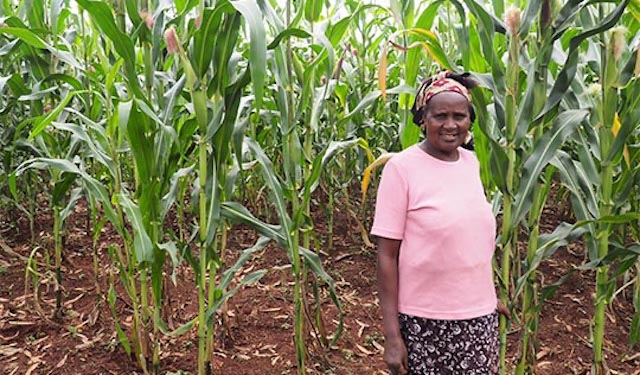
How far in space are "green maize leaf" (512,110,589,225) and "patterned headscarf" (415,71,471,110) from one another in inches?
11.8

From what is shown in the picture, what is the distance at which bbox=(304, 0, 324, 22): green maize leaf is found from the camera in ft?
7.89

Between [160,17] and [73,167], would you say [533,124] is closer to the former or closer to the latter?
[160,17]

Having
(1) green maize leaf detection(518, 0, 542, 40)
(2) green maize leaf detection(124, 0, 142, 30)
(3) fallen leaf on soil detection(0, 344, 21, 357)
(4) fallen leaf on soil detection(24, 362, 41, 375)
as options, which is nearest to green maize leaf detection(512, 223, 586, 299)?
(1) green maize leaf detection(518, 0, 542, 40)

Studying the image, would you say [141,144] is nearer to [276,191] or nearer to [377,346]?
[276,191]

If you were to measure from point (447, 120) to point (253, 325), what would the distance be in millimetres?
1930

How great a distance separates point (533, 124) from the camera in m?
1.85

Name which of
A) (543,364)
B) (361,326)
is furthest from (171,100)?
(543,364)

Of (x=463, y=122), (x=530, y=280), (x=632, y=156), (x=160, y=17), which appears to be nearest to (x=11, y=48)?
(x=160, y=17)

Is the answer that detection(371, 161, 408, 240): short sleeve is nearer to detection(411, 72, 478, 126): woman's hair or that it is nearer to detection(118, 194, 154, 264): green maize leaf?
detection(411, 72, 478, 126): woman's hair

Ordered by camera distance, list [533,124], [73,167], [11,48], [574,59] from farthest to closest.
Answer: [11,48], [73,167], [533,124], [574,59]

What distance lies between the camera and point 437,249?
1.76 m

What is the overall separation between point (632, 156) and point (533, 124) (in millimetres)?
482

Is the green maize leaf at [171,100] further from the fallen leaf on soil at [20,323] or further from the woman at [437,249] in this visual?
the fallen leaf on soil at [20,323]

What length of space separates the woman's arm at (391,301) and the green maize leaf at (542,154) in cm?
45
